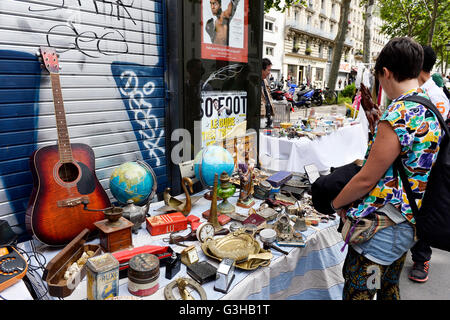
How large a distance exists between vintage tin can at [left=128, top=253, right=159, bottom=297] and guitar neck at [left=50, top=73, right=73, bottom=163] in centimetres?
110

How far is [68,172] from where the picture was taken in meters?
2.23

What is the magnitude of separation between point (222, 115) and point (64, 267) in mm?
2453

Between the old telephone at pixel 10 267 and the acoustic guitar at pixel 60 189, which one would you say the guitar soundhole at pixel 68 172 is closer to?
the acoustic guitar at pixel 60 189

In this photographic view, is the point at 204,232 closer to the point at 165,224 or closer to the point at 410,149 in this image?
the point at 165,224

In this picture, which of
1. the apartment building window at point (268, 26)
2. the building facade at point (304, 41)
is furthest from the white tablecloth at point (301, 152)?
the apartment building window at point (268, 26)

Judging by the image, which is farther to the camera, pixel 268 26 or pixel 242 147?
pixel 268 26

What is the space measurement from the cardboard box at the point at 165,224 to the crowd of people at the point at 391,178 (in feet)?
3.91

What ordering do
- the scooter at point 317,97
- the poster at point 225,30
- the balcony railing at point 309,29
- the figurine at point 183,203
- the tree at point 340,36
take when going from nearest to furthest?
1. the figurine at point 183,203
2. the poster at point 225,30
3. the tree at point 340,36
4. the scooter at point 317,97
5. the balcony railing at point 309,29

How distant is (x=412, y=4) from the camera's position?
18266mm

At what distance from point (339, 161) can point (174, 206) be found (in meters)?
4.22

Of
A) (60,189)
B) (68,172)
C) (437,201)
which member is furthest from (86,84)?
(437,201)

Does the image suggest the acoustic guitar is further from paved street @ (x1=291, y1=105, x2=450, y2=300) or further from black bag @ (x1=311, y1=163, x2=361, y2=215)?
paved street @ (x1=291, y1=105, x2=450, y2=300)

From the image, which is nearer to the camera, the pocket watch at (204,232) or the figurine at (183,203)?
the pocket watch at (204,232)

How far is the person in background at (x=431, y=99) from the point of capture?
9.19 feet
